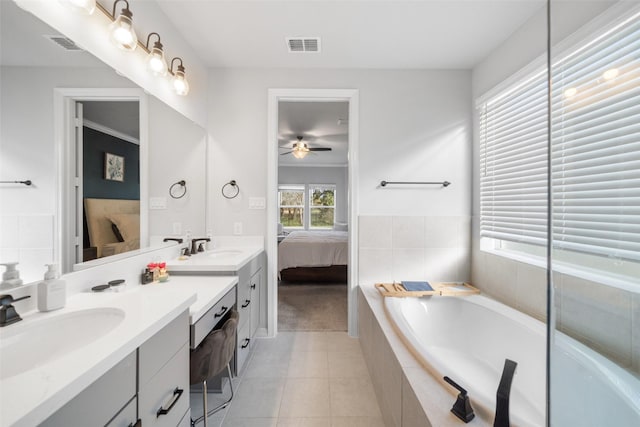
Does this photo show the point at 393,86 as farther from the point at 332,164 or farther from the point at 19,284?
the point at 332,164

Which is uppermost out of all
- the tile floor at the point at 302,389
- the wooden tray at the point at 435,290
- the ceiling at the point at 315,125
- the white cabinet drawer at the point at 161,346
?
the ceiling at the point at 315,125

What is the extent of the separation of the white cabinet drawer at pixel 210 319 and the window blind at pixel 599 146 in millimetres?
1418

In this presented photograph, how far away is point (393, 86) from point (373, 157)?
Result: 2.27ft

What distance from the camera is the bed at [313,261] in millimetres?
3865

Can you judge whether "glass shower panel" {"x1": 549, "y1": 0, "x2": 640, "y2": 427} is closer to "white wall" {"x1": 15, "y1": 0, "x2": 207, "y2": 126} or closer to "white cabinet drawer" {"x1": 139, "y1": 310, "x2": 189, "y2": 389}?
"white cabinet drawer" {"x1": 139, "y1": 310, "x2": 189, "y2": 389}

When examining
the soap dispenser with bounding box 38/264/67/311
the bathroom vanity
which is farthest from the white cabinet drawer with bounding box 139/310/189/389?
the bathroom vanity

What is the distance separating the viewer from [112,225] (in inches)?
54.7

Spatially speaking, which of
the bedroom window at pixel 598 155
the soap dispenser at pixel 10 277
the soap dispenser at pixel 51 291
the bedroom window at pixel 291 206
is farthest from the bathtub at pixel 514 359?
the bedroom window at pixel 291 206

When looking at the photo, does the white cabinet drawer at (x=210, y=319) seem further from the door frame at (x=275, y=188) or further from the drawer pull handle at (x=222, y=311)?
the door frame at (x=275, y=188)

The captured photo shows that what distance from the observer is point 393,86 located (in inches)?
95.6

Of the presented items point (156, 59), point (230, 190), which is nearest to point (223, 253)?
point (230, 190)

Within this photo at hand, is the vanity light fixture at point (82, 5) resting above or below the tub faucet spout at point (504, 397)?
above

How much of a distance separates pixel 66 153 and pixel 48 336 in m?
0.72

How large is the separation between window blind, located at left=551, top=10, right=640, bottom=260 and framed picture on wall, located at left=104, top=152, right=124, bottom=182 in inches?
76.2
